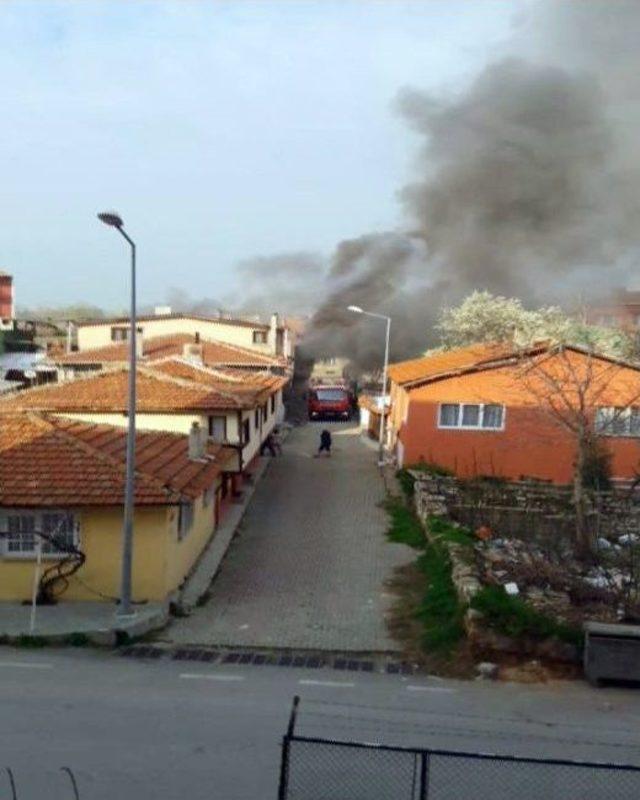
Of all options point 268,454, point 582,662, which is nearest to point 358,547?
point 582,662

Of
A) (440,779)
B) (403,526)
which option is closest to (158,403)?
(403,526)

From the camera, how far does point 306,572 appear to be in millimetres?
15406

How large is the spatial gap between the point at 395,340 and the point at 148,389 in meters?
30.0

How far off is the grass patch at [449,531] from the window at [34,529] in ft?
20.6

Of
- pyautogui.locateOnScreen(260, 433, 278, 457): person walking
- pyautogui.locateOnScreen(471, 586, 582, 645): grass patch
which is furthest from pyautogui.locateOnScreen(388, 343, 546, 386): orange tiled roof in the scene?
pyautogui.locateOnScreen(471, 586, 582, 645): grass patch

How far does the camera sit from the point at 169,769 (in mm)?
7305

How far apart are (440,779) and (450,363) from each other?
63.9 ft

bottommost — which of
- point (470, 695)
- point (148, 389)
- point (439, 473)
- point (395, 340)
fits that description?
point (470, 695)

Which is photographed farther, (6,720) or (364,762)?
(6,720)

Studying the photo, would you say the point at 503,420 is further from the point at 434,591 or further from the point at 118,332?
the point at 118,332

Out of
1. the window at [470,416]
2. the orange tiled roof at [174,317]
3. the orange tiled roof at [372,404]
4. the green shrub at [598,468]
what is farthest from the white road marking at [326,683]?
the orange tiled roof at [174,317]

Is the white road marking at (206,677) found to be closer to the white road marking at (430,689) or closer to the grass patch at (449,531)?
the white road marking at (430,689)

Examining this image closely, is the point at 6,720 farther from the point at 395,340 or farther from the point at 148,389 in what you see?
the point at 395,340

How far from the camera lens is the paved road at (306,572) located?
12.1 metres
